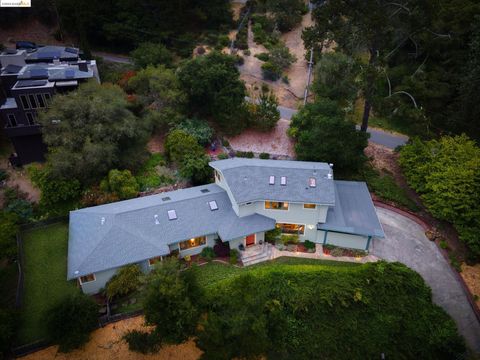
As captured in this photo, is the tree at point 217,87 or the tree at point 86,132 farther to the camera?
the tree at point 217,87

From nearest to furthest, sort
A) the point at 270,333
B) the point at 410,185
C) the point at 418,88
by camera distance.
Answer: the point at 270,333 → the point at 410,185 → the point at 418,88

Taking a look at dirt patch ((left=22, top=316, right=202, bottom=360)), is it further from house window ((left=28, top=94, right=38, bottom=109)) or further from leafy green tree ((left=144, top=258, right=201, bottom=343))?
house window ((left=28, top=94, right=38, bottom=109))

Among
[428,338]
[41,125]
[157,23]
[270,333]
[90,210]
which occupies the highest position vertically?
[157,23]

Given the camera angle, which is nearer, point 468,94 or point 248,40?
point 468,94

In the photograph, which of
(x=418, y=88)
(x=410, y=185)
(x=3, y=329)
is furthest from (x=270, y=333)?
(x=418, y=88)

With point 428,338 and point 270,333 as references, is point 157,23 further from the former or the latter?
point 428,338

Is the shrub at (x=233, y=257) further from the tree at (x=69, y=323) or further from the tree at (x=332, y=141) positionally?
the tree at (x=332, y=141)

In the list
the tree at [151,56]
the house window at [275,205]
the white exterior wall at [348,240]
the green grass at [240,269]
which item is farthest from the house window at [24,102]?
the white exterior wall at [348,240]
